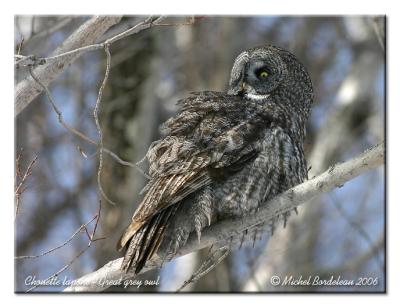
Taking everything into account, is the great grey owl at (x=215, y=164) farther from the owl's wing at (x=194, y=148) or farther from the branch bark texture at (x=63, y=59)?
the branch bark texture at (x=63, y=59)

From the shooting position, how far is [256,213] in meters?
3.80

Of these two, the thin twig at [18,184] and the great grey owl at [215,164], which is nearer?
the great grey owl at [215,164]

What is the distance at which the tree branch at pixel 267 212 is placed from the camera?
3.47 meters

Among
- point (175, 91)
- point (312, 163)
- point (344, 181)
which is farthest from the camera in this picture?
point (175, 91)

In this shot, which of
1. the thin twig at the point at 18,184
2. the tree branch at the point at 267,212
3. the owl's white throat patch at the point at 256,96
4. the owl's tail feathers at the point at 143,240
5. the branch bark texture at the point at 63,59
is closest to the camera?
the tree branch at the point at 267,212

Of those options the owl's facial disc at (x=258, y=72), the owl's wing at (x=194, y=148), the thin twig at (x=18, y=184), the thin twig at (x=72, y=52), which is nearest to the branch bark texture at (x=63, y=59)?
the thin twig at (x=72, y=52)

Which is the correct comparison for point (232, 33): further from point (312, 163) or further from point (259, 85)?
point (259, 85)

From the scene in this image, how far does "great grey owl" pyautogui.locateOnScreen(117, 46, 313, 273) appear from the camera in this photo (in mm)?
3623

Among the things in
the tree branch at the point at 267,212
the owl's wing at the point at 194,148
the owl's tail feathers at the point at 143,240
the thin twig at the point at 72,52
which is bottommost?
the tree branch at the point at 267,212

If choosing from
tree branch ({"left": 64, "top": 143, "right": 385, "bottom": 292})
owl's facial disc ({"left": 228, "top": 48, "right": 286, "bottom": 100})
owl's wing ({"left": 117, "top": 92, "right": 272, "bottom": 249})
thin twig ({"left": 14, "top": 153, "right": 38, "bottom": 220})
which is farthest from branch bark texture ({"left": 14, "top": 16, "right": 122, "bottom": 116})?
tree branch ({"left": 64, "top": 143, "right": 385, "bottom": 292})

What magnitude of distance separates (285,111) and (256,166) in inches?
19.8

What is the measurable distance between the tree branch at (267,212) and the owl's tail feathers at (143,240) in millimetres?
136

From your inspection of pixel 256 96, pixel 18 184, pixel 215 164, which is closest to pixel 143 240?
pixel 215 164
